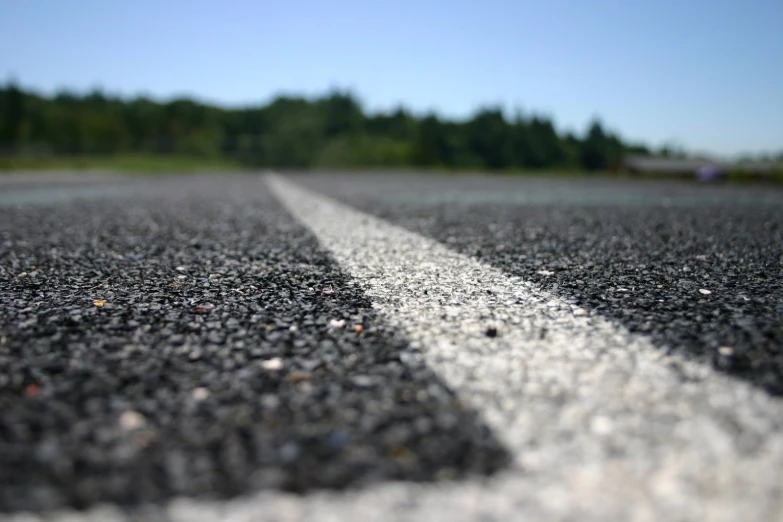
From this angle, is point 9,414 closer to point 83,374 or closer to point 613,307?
point 83,374

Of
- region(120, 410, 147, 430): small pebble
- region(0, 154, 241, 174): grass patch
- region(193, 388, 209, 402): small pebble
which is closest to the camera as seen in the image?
region(120, 410, 147, 430): small pebble

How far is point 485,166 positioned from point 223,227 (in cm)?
6993

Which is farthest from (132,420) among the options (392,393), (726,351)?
(726,351)

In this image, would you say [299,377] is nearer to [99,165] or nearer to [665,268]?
[665,268]

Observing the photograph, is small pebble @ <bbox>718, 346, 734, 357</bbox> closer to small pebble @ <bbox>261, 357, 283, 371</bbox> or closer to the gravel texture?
the gravel texture

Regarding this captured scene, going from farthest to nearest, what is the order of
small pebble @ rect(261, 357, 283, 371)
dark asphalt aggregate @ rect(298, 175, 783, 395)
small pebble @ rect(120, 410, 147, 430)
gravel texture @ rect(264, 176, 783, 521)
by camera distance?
dark asphalt aggregate @ rect(298, 175, 783, 395)
small pebble @ rect(261, 357, 283, 371)
small pebble @ rect(120, 410, 147, 430)
gravel texture @ rect(264, 176, 783, 521)

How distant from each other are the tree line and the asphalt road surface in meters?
57.5

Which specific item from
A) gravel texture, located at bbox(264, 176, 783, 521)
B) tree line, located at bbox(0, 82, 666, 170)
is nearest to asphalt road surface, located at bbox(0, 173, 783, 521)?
gravel texture, located at bbox(264, 176, 783, 521)

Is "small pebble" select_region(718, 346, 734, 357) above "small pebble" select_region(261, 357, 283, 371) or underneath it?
above

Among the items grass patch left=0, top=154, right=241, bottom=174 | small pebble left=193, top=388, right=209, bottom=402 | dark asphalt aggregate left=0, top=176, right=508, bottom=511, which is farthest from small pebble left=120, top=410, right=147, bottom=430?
grass patch left=0, top=154, right=241, bottom=174

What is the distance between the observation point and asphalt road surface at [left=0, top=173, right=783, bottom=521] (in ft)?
2.62

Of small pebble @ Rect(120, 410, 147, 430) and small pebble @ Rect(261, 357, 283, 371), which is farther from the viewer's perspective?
small pebble @ Rect(261, 357, 283, 371)

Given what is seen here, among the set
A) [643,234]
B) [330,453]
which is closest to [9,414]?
[330,453]

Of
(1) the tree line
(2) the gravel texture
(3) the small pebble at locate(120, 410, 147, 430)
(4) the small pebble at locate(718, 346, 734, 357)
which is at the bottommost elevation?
(3) the small pebble at locate(120, 410, 147, 430)
